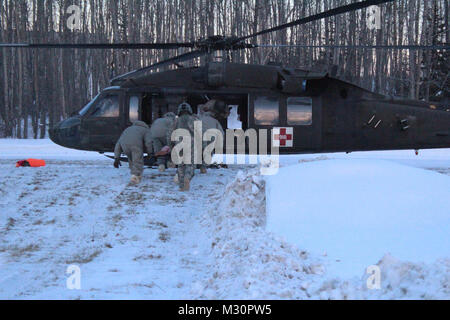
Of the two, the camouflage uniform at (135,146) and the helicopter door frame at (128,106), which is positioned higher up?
the helicopter door frame at (128,106)

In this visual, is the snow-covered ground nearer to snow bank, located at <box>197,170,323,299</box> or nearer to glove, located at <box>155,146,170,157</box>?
snow bank, located at <box>197,170,323,299</box>

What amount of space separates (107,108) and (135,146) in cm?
226

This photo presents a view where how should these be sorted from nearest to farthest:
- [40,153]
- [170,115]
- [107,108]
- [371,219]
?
[371,219] < [170,115] < [107,108] < [40,153]

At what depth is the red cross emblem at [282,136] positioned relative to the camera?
9555 millimetres

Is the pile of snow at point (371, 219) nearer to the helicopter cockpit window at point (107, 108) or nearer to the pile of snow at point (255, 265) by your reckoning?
the pile of snow at point (255, 265)

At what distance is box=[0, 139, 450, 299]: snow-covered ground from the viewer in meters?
2.95

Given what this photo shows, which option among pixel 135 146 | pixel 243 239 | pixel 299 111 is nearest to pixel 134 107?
pixel 135 146

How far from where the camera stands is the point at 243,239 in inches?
156

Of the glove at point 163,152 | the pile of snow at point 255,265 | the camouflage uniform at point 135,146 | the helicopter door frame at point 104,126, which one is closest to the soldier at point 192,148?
the camouflage uniform at point 135,146

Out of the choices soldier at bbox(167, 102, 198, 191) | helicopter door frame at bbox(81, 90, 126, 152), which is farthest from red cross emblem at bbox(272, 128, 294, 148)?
helicopter door frame at bbox(81, 90, 126, 152)

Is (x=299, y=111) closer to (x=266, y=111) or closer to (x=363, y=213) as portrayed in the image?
(x=266, y=111)
